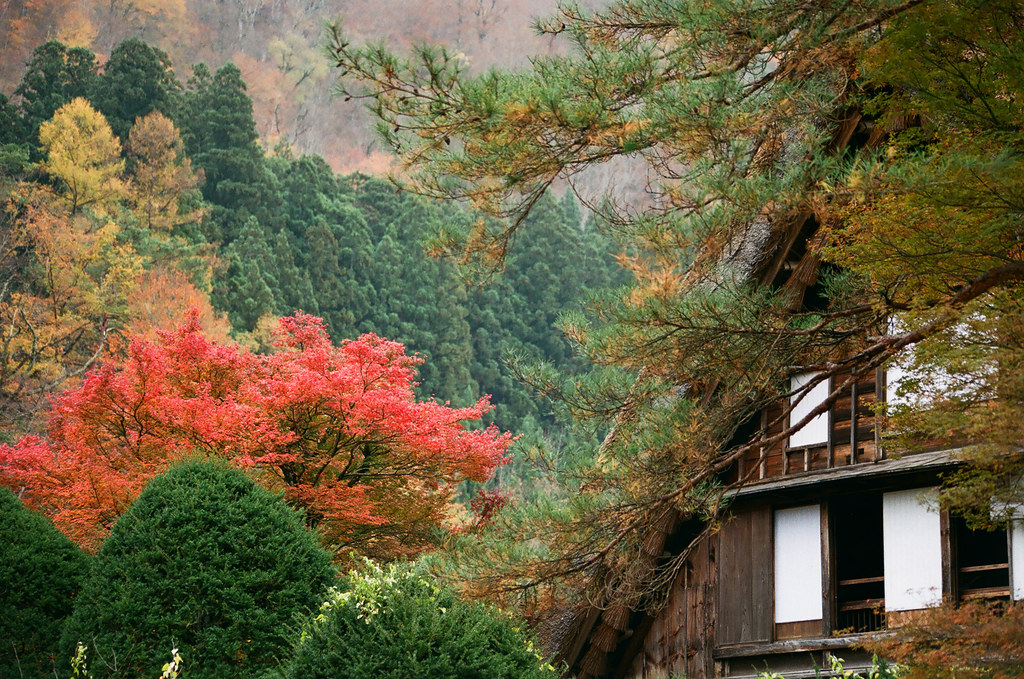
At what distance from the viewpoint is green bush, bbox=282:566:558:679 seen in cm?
674

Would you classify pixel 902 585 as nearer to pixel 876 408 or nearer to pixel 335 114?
pixel 876 408

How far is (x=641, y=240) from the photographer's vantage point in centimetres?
750

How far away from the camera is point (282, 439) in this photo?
13312 millimetres

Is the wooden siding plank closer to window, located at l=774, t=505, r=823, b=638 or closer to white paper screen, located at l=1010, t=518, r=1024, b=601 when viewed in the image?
window, located at l=774, t=505, r=823, b=638

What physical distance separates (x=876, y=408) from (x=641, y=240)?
6.69ft

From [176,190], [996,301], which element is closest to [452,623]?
[996,301]

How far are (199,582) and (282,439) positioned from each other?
15.8 feet

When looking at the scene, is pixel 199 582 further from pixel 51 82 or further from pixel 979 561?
pixel 51 82

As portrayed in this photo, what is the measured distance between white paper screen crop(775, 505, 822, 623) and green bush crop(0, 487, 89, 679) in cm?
672

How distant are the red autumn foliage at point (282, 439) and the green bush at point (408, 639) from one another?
19.4 feet

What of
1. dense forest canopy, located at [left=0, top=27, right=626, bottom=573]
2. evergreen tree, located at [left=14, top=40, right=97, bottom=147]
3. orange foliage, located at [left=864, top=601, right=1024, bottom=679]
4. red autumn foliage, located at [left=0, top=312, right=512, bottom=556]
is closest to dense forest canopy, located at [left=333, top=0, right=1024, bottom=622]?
orange foliage, located at [left=864, top=601, right=1024, bottom=679]

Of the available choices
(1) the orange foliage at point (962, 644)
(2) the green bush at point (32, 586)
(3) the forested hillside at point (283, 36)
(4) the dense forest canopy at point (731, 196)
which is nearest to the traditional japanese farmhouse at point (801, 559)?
(4) the dense forest canopy at point (731, 196)

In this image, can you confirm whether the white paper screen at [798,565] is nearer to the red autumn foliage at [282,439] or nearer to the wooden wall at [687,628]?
the wooden wall at [687,628]

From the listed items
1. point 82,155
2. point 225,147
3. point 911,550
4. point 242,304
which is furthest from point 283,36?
point 911,550
